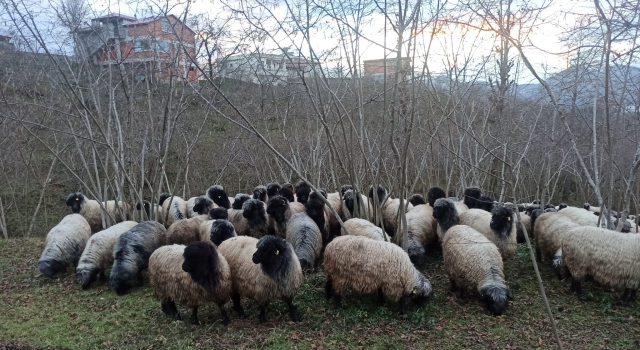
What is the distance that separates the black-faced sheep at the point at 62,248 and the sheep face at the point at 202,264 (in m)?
4.57

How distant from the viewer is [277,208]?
30.0ft

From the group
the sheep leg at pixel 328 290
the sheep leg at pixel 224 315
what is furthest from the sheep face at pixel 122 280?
the sheep leg at pixel 328 290

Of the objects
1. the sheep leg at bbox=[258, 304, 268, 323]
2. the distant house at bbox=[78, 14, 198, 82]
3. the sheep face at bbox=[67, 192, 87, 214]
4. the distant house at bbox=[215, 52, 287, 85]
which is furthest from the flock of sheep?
the distant house at bbox=[78, 14, 198, 82]

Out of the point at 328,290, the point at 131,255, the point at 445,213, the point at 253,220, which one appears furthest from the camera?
the point at 253,220

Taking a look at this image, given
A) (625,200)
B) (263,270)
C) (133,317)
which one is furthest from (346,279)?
(625,200)

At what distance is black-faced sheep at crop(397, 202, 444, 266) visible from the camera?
814 centimetres

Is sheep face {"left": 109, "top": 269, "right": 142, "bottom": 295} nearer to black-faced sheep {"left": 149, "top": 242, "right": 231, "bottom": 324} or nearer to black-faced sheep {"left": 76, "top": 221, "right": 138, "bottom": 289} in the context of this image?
Answer: black-faced sheep {"left": 76, "top": 221, "right": 138, "bottom": 289}

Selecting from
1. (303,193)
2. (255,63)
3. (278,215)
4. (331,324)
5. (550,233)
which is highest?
(255,63)

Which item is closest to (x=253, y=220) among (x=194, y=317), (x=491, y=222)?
Result: (x=194, y=317)

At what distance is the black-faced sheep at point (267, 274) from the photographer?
5859 millimetres

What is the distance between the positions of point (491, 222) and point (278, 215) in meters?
4.48

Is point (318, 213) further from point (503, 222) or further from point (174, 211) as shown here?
point (174, 211)

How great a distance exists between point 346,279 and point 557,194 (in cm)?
2095

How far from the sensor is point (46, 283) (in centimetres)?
835
